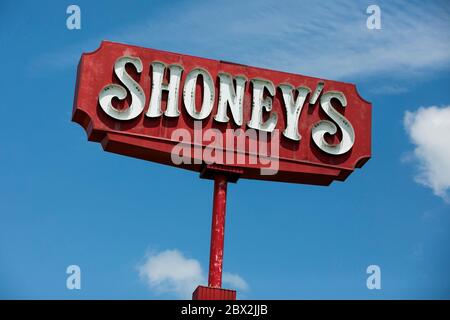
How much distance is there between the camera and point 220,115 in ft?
85.3

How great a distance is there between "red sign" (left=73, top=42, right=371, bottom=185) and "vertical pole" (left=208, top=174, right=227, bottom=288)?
56 centimetres

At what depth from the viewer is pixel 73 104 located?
25578 mm

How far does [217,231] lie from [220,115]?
2965mm

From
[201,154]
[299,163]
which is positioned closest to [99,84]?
[201,154]

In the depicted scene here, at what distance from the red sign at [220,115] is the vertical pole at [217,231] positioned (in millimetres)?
558

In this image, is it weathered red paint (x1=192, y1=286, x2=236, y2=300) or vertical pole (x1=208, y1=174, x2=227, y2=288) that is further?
vertical pole (x1=208, y1=174, x2=227, y2=288)

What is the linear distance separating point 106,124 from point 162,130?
137cm

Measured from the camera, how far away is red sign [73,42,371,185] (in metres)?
25.3

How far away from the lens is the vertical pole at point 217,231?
965 inches
